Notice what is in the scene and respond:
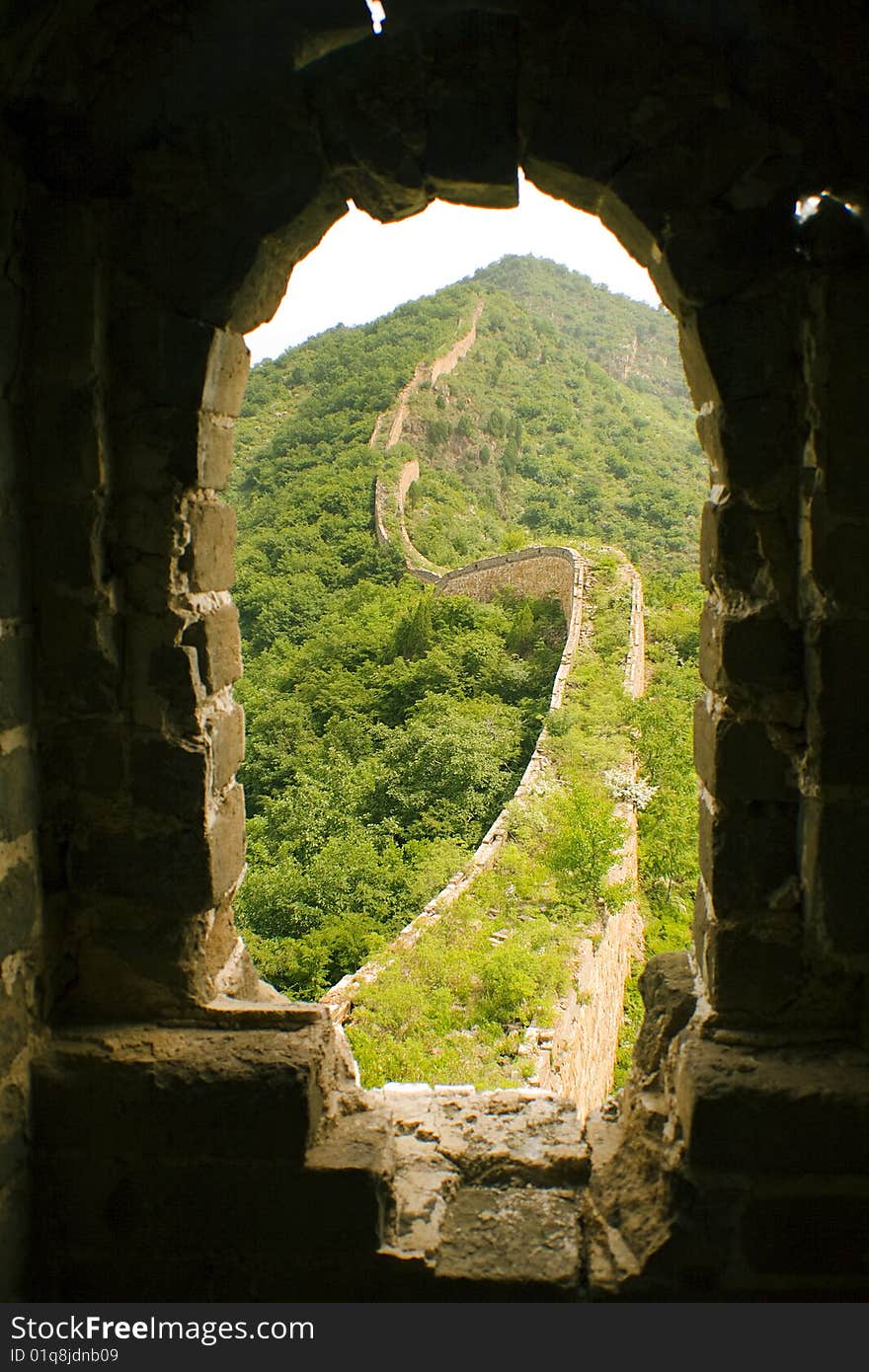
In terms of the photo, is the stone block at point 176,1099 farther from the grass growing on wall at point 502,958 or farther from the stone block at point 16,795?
the grass growing on wall at point 502,958

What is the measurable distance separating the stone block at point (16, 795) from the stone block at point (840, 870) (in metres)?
1.76

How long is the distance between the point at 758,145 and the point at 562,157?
0.42m

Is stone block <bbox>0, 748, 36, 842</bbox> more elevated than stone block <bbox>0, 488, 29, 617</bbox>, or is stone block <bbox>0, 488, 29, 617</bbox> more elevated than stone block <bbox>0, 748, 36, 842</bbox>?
stone block <bbox>0, 488, 29, 617</bbox>

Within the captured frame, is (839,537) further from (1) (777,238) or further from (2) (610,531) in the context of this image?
(2) (610,531)

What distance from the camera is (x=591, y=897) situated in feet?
26.1

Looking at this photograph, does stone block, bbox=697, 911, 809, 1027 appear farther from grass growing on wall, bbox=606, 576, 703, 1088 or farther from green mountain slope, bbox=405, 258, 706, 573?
green mountain slope, bbox=405, 258, 706, 573

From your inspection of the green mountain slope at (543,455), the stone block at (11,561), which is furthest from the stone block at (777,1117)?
the green mountain slope at (543,455)

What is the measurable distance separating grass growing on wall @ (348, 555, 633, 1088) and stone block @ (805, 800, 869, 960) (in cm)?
361

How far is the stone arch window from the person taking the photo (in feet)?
6.95

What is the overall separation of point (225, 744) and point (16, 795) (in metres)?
0.49

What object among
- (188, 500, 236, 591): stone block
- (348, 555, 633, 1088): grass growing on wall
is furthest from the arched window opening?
(188, 500, 236, 591): stone block

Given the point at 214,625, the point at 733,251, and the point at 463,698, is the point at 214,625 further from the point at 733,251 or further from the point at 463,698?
the point at 463,698

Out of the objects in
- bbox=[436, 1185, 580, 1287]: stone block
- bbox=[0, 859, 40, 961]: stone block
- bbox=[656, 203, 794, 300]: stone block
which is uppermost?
bbox=[656, 203, 794, 300]: stone block
